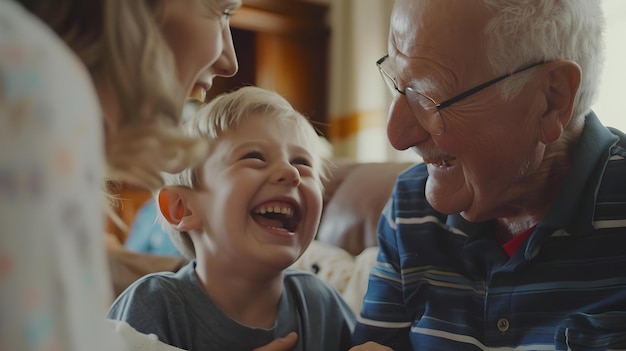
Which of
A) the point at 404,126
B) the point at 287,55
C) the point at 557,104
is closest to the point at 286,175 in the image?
the point at 404,126

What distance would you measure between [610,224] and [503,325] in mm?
255

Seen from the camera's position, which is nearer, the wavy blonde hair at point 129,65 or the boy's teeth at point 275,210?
the wavy blonde hair at point 129,65

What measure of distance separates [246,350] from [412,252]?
385 mm

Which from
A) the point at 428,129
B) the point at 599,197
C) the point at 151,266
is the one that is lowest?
the point at 151,266

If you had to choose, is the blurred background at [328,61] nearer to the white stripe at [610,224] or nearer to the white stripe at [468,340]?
the white stripe at [468,340]

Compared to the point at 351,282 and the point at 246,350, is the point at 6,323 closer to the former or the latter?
the point at 246,350

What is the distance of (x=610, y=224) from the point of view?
3.67 feet

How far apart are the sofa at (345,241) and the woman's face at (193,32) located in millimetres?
1081

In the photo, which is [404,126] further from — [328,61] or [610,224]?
[328,61]

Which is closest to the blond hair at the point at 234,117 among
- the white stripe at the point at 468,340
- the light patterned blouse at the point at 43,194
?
the white stripe at the point at 468,340

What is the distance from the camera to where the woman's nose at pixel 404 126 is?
4.07ft

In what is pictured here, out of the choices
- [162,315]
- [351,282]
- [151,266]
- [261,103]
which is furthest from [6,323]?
[151,266]

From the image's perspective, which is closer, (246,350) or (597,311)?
(597,311)

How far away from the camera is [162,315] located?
1287 mm
